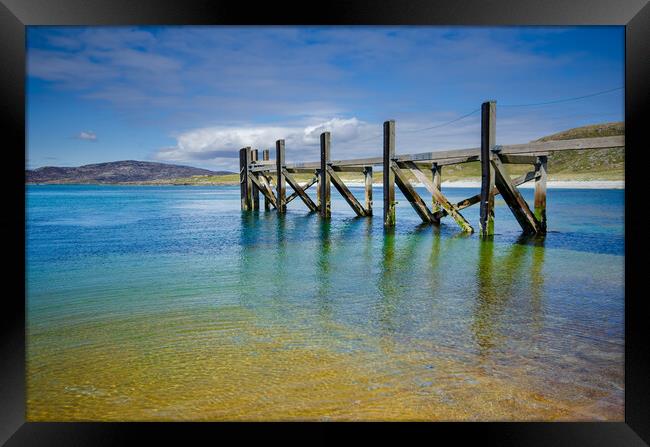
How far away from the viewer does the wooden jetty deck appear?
455 inches

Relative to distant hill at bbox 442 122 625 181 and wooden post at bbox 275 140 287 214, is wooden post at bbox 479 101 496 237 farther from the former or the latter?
distant hill at bbox 442 122 625 181

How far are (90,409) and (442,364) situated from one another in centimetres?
278

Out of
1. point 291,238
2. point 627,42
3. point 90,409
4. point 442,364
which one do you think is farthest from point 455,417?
point 291,238

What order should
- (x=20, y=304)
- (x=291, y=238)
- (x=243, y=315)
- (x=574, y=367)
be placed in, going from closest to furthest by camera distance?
(x=20, y=304)
(x=574, y=367)
(x=243, y=315)
(x=291, y=238)

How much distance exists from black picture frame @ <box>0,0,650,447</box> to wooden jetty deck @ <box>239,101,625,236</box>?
317cm

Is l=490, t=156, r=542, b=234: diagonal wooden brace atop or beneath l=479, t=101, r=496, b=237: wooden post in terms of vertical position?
beneath

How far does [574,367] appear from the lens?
164 inches

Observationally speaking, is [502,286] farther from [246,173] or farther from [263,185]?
[246,173]

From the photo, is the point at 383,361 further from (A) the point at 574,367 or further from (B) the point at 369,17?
(B) the point at 369,17

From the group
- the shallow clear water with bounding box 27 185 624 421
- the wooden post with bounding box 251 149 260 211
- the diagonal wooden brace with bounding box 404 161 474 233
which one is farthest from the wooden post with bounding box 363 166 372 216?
the shallow clear water with bounding box 27 185 624 421

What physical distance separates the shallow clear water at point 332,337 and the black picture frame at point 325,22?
287 millimetres

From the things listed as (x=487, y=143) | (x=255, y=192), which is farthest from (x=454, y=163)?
(x=255, y=192)

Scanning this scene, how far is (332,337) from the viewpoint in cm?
500

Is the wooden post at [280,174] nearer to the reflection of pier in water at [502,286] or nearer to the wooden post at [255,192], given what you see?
the wooden post at [255,192]
